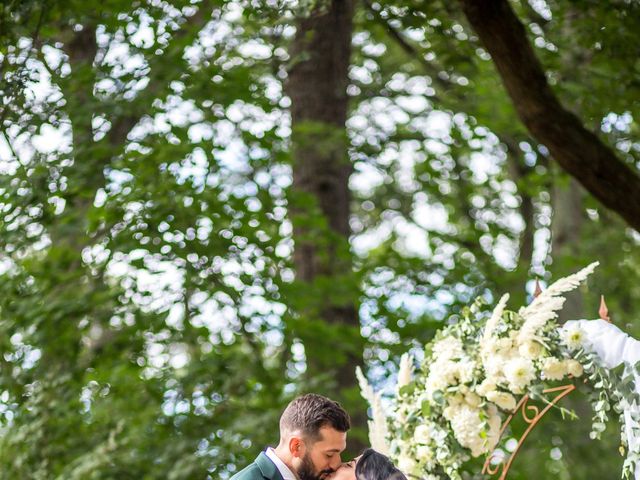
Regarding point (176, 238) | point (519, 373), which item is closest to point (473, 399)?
point (519, 373)

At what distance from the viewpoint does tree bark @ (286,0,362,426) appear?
8352 mm

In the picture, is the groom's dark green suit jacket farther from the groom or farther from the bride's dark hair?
the bride's dark hair

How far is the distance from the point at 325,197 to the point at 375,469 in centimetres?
624

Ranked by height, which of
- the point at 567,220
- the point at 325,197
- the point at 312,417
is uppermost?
the point at 312,417

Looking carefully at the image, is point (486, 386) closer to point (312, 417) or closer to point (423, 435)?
point (423, 435)

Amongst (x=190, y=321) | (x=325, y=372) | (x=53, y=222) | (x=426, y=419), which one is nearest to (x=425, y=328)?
(x=325, y=372)

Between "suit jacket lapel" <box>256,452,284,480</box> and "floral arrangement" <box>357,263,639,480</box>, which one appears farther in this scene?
"floral arrangement" <box>357,263,639,480</box>

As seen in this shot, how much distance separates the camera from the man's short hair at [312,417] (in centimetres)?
363

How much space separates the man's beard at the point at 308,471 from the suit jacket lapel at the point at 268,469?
75mm

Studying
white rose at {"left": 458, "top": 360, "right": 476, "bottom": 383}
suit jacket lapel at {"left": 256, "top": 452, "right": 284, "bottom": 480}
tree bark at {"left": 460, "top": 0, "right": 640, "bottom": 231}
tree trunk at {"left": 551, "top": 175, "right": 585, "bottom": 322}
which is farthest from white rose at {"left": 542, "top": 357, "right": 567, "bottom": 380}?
tree trunk at {"left": 551, "top": 175, "right": 585, "bottom": 322}

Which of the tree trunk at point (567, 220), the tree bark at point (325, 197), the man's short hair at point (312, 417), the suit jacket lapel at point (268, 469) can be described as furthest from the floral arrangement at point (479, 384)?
the tree trunk at point (567, 220)

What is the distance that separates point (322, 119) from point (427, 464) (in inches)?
197

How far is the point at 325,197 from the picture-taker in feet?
31.1

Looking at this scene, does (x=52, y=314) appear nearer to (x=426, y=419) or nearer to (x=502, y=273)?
(x=426, y=419)
